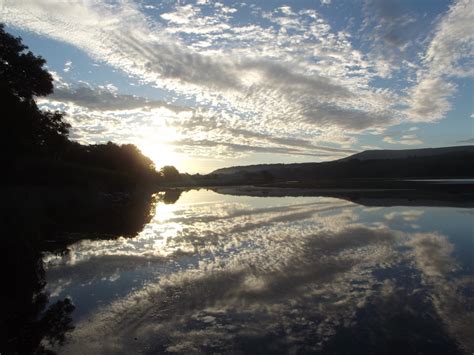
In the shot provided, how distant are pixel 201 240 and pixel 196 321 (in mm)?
11357

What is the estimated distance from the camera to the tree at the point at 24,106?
35781 mm

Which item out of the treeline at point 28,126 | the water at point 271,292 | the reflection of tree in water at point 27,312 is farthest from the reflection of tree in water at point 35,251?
the treeline at point 28,126

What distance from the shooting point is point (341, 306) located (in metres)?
10.1

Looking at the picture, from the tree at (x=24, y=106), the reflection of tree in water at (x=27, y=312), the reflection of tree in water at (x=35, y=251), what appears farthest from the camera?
the tree at (x=24, y=106)

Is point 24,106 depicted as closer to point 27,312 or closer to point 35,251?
point 35,251

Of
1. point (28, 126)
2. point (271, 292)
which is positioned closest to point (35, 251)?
point (271, 292)

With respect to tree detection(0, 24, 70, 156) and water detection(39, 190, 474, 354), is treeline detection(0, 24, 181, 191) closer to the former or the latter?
tree detection(0, 24, 70, 156)

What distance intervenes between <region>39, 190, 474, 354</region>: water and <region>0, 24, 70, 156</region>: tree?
2344 centimetres

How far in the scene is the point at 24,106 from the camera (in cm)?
3722

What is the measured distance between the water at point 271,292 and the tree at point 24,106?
76.9ft

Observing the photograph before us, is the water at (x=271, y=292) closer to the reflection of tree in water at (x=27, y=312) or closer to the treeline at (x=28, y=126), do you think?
the reflection of tree in water at (x=27, y=312)

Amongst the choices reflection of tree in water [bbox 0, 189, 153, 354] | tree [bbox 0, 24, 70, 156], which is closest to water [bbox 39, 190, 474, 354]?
reflection of tree in water [bbox 0, 189, 153, 354]

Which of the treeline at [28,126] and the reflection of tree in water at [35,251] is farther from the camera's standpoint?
the treeline at [28,126]

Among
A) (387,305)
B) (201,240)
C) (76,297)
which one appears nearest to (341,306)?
(387,305)
